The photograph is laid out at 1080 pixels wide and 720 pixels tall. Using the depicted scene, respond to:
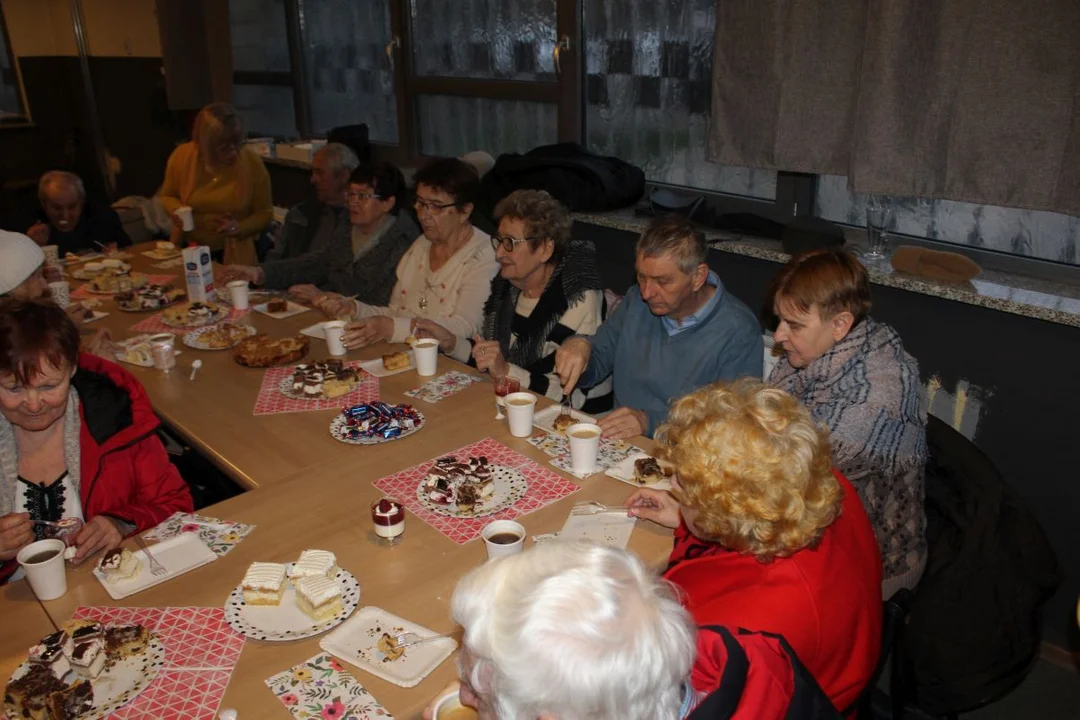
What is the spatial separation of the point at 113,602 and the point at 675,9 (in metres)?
3.40

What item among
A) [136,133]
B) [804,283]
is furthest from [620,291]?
[136,133]

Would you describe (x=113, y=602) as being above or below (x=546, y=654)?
below

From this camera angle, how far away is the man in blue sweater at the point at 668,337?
2600 millimetres

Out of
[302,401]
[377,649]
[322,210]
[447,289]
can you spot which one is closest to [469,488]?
[377,649]

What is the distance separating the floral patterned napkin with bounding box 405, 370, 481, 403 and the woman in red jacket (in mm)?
805

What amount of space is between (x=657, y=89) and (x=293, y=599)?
3.17 m

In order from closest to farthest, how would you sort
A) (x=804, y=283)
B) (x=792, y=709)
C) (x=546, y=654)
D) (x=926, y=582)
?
1. (x=546, y=654)
2. (x=792, y=709)
3. (x=926, y=582)
4. (x=804, y=283)

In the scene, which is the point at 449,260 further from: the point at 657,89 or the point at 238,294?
the point at 657,89

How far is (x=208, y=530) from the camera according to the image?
201 centimetres

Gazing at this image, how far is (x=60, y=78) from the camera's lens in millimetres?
7824

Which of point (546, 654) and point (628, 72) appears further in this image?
point (628, 72)

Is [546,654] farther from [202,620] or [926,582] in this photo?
[926,582]

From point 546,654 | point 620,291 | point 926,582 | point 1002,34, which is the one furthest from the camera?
point 620,291

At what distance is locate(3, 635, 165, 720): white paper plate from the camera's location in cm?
149
